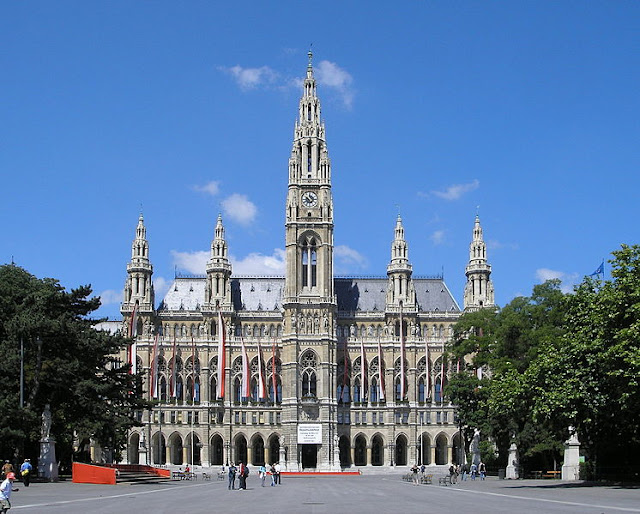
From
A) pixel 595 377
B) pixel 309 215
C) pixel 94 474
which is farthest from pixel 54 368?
pixel 309 215

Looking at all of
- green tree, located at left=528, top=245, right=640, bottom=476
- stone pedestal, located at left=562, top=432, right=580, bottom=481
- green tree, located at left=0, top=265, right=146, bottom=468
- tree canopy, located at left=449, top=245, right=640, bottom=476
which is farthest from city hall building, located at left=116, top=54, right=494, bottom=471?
green tree, located at left=528, top=245, right=640, bottom=476

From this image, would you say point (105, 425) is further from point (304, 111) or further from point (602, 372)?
point (304, 111)

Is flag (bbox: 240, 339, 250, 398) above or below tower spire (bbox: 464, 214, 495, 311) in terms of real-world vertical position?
below

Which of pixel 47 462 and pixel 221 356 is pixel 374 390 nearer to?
pixel 221 356

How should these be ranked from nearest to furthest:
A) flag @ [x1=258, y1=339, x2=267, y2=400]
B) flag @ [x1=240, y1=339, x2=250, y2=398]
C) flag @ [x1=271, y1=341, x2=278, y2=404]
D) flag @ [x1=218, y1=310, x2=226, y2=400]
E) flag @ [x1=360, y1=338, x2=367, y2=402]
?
flag @ [x1=218, y1=310, x2=226, y2=400] → flag @ [x1=240, y1=339, x2=250, y2=398] → flag @ [x1=258, y1=339, x2=267, y2=400] → flag @ [x1=271, y1=341, x2=278, y2=404] → flag @ [x1=360, y1=338, x2=367, y2=402]

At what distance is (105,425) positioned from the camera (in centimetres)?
7081

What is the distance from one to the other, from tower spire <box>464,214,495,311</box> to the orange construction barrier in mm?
88356

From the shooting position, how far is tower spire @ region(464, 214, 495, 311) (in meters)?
146

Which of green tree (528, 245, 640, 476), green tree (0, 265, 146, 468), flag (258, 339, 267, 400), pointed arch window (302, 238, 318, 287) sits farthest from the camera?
pointed arch window (302, 238, 318, 287)

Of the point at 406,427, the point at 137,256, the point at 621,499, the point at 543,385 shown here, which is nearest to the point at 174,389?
the point at 137,256

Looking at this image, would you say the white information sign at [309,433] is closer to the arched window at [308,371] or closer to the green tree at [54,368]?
the arched window at [308,371]

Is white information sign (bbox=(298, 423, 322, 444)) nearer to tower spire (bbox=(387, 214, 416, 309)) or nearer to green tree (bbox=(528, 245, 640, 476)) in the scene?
tower spire (bbox=(387, 214, 416, 309))

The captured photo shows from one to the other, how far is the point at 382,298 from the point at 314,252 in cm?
1639

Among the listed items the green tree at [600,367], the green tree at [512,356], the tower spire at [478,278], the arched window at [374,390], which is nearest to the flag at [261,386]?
the arched window at [374,390]
